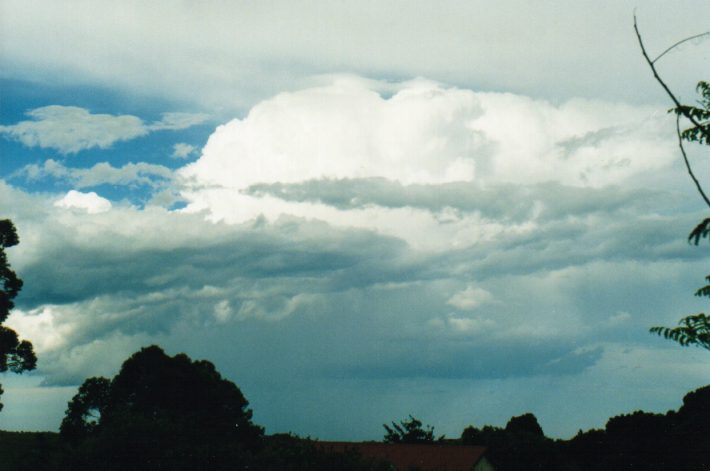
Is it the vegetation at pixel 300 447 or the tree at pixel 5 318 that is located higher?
the tree at pixel 5 318

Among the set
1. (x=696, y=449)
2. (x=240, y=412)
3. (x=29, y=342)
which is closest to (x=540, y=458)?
(x=696, y=449)

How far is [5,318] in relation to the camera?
3412cm

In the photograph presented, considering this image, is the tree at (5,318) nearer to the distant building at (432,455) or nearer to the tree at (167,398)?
the tree at (167,398)

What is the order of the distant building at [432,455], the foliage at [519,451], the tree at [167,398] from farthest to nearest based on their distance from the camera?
the foliage at [519,451] < the distant building at [432,455] < the tree at [167,398]

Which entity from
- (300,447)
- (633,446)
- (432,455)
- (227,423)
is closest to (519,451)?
(432,455)

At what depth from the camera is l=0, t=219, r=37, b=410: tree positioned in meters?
33.3

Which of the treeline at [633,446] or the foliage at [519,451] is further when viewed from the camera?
the foliage at [519,451]

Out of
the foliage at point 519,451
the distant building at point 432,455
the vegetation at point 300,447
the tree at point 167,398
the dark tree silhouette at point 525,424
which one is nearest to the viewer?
the vegetation at point 300,447

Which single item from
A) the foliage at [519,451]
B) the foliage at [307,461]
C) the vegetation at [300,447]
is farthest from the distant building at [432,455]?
the foliage at [307,461]

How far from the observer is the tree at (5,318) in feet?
109

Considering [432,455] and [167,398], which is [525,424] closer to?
[432,455]

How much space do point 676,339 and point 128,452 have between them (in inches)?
1106

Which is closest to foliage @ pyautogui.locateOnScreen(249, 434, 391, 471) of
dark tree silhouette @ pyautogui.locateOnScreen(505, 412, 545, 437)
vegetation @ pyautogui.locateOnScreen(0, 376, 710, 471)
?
vegetation @ pyautogui.locateOnScreen(0, 376, 710, 471)

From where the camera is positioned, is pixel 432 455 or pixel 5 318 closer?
pixel 5 318
